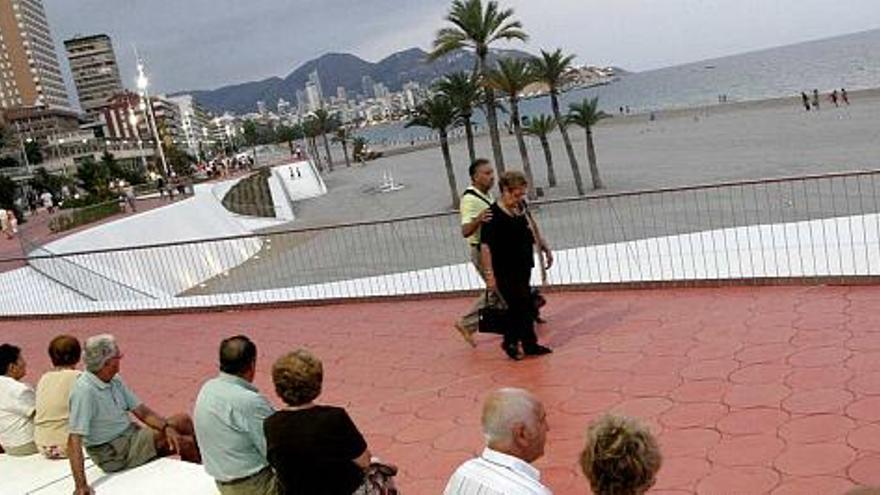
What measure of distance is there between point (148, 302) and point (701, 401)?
34.0 ft

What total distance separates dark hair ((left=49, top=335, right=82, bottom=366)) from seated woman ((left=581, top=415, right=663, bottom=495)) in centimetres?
418

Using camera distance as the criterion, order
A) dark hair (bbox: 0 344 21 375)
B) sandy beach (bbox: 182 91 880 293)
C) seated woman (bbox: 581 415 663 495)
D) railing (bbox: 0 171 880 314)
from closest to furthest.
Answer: seated woman (bbox: 581 415 663 495) < dark hair (bbox: 0 344 21 375) < railing (bbox: 0 171 880 314) < sandy beach (bbox: 182 91 880 293)

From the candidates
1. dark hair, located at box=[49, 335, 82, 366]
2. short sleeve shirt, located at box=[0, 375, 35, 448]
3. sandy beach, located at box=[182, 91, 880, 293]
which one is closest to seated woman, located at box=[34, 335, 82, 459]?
dark hair, located at box=[49, 335, 82, 366]

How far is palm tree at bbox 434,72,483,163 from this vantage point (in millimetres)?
42125

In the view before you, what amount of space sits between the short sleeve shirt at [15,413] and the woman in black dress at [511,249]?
3582mm

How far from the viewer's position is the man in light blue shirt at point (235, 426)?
14.1ft

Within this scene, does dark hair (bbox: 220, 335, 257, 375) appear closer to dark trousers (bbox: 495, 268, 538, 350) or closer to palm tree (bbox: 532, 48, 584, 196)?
dark trousers (bbox: 495, 268, 538, 350)

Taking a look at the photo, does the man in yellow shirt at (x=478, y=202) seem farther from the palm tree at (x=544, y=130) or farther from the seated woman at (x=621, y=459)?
the palm tree at (x=544, y=130)

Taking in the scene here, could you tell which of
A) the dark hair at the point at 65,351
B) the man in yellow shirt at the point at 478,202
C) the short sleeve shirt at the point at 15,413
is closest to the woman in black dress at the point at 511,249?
the man in yellow shirt at the point at 478,202

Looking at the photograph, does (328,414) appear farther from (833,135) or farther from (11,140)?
(11,140)

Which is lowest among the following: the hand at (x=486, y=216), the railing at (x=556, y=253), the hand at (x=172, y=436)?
the railing at (x=556, y=253)

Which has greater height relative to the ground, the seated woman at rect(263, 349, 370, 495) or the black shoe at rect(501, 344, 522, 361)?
the seated woman at rect(263, 349, 370, 495)

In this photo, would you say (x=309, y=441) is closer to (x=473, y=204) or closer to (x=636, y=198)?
(x=473, y=204)

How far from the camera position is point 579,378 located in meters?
6.73
